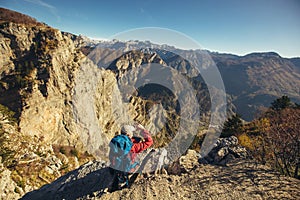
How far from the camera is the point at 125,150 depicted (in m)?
6.07

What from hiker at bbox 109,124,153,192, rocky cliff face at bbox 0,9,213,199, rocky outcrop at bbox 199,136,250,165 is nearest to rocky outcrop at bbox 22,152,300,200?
rocky outcrop at bbox 199,136,250,165

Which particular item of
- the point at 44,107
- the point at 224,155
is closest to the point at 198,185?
the point at 224,155

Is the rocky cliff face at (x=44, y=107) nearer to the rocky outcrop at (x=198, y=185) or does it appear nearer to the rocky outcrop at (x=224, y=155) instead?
the rocky outcrop at (x=224, y=155)

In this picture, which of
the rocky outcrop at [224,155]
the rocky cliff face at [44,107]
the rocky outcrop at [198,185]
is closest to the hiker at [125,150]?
the rocky outcrop at [198,185]

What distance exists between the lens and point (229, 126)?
30516 millimetres

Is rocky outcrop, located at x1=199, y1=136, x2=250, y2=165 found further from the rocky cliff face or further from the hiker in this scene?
the rocky cliff face

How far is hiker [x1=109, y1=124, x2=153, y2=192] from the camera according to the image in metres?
6.03

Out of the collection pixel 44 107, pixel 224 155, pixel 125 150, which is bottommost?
pixel 44 107

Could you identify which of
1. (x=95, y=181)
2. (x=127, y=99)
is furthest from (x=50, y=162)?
(x=127, y=99)

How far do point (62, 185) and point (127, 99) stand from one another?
63764 mm

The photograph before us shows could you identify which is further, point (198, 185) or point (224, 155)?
point (224, 155)

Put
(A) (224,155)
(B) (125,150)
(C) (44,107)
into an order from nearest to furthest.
Result: (B) (125,150) < (A) (224,155) < (C) (44,107)

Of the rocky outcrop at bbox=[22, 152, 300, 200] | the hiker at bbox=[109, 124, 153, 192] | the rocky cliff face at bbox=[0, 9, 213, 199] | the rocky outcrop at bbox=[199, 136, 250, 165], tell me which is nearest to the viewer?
the hiker at bbox=[109, 124, 153, 192]

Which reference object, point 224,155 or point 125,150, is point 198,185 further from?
point 125,150
